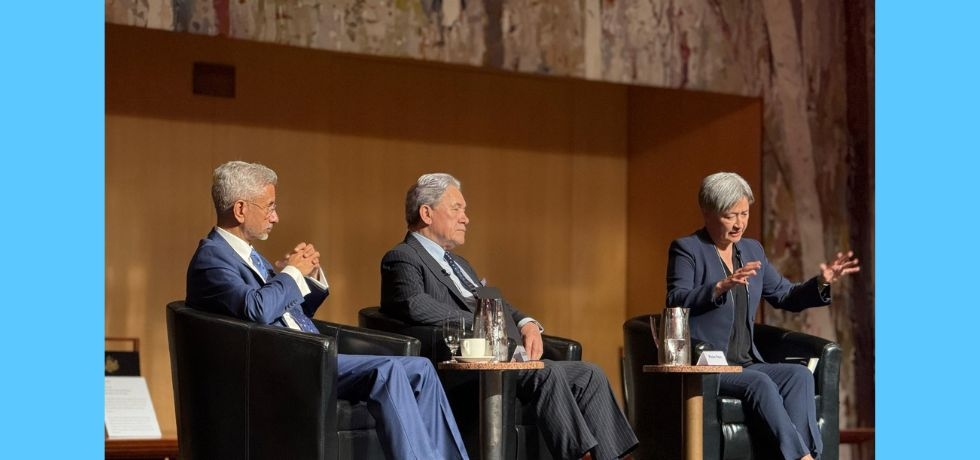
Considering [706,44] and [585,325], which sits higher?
[706,44]

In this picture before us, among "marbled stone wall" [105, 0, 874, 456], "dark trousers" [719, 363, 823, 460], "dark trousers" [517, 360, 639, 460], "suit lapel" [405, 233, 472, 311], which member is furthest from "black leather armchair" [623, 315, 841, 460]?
"marbled stone wall" [105, 0, 874, 456]

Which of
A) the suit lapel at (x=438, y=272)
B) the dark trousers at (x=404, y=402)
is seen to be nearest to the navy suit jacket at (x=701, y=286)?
the suit lapel at (x=438, y=272)

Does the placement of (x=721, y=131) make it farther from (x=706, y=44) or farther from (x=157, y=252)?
(x=157, y=252)

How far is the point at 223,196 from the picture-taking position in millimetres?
4133

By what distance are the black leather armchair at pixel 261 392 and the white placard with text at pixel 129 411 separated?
1.79m

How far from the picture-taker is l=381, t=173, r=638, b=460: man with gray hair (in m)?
4.21

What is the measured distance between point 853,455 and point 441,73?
3.27 meters

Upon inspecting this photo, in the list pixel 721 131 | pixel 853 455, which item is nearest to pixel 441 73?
pixel 721 131

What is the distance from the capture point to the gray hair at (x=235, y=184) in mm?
4125

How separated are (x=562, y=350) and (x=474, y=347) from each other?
0.89 meters

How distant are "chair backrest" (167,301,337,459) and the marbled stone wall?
2.71 m

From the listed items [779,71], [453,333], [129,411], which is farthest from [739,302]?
[129,411]

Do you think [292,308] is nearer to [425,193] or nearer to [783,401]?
[425,193]

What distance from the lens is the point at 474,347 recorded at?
12.7ft
